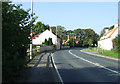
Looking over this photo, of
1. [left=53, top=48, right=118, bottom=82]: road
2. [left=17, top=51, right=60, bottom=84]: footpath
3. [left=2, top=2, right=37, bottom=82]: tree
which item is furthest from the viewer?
[left=53, top=48, right=118, bottom=82]: road

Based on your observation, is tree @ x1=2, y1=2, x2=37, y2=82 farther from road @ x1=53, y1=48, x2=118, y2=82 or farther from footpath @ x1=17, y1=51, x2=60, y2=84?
road @ x1=53, y1=48, x2=118, y2=82

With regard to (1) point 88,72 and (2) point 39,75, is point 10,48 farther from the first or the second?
(1) point 88,72

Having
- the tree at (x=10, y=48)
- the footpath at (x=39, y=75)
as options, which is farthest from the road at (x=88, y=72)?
the tree at (x=10, y=48)

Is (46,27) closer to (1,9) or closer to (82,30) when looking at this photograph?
(82,30)

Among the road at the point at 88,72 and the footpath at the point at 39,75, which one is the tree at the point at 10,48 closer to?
the footpath at the point at 39,75

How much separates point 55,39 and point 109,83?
2716 inches

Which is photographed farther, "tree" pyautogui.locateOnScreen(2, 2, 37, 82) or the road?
the road

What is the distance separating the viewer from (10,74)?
17.6 ft

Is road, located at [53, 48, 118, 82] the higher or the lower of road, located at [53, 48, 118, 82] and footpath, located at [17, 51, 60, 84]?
the lower

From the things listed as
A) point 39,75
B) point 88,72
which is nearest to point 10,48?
point 39,75

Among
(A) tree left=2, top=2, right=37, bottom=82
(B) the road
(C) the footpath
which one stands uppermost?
A: (A) tree left=2, top=2, right=37, bottom=82

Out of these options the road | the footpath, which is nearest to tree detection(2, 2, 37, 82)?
the footpath

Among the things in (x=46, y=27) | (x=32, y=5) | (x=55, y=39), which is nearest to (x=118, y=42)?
(x=32, y=5)

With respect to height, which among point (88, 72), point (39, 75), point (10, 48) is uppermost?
point (10, 48)
